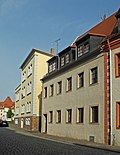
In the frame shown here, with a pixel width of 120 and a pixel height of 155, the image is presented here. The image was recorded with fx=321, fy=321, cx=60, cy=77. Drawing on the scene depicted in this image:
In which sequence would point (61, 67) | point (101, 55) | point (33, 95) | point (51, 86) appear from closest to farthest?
1. point (101, 55)
2. point (61, 67)
3. point (51, 86)
4. point (33, 95)

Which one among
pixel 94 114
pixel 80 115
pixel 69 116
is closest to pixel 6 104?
pixel 69 116

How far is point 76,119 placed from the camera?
89.0ft

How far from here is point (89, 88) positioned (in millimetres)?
24906

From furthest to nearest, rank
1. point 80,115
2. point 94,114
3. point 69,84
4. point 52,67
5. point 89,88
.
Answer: point 52,67, point 69,84, point 80,115, point 89,88, point 94,114

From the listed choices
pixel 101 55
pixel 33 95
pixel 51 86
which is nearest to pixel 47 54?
pixel 33 95

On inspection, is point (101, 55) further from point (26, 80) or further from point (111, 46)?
point (26, 80)

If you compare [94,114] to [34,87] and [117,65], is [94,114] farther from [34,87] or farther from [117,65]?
[34,87]

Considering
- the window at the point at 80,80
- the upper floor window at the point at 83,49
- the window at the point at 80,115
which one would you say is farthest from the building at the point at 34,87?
the upper floor window at the point at 83,49

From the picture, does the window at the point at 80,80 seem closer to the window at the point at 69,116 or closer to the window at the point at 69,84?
the window at the point at 69,84

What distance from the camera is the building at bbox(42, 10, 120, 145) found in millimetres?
21516

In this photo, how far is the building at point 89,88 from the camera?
847 inches

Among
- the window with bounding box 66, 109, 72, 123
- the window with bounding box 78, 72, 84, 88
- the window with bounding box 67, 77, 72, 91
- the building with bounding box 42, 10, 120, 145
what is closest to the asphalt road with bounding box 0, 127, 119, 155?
the building with bounding box 42, 10, 120, 145

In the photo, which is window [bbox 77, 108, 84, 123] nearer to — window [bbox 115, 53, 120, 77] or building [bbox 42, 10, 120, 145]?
building [bbox 42, 10, 120, 145]

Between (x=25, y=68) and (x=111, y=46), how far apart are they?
108ft
